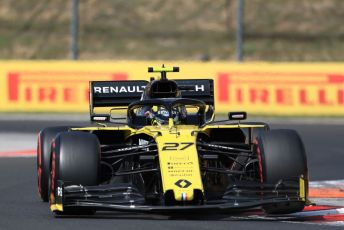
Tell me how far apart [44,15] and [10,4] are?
1.72 metres

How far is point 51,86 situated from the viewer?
85.8 feet

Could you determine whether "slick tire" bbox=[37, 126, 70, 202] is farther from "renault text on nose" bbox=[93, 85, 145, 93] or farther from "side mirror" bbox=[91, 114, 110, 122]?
"renault text on nose" bbox=[93, 85, 145, 93]

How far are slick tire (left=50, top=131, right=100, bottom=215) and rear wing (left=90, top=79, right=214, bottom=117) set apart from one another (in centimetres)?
369

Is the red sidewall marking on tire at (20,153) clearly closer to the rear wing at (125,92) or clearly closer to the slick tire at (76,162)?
the rear wing at (125,92)

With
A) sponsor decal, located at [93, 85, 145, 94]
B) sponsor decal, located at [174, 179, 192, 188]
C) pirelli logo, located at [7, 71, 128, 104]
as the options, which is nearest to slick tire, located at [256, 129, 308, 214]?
sponsor decal, located at [174, 179, 192, 188]

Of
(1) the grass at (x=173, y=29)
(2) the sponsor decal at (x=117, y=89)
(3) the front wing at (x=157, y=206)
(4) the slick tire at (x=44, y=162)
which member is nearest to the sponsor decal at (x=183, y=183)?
(3) the front wing at (x=157, y=206)

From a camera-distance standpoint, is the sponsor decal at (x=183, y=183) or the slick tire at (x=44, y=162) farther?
the slick tire at (x=44, y=162)

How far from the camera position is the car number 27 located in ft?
34.3

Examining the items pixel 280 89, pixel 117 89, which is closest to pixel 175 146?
pixel 117 89

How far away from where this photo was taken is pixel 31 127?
23547 mm

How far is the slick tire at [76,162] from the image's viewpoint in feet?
33.7

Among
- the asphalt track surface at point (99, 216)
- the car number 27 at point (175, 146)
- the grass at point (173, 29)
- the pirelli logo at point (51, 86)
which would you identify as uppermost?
the grass at point (173, 29)

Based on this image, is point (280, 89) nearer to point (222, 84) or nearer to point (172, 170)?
point (222, 84)

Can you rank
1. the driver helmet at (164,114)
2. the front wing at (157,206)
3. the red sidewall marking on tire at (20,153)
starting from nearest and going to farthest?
the front wing at (157,206), the driver helmet at (164,114), the red sidewall marking on tire at (20,153)
